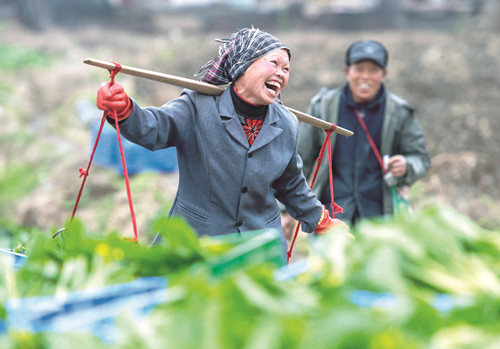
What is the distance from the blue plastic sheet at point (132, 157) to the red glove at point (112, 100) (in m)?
5.13

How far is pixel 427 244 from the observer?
→ 1438 millimetres

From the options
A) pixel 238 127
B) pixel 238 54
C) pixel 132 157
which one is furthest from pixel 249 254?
pixel 132 157

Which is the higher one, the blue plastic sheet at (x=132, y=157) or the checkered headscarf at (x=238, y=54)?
the checkered headscarf at (x=238, y=54)

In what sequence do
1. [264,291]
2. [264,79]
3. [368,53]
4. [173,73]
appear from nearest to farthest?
[264,291], [264,79], [368,53], [173,73]

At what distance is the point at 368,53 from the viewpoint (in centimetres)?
362

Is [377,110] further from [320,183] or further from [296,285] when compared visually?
[296,285]

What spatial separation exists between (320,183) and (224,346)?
2666 mm

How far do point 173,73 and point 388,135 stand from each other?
32.7ft

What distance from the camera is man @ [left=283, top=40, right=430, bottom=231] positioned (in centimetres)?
375

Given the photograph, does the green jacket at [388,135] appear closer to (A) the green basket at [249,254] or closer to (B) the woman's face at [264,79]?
(B) the woman's face at [264,79]

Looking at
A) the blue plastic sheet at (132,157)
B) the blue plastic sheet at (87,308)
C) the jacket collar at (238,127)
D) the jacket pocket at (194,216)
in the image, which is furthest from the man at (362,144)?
the blue plastic sheet at (132,157)

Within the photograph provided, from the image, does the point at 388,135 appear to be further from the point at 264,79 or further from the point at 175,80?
the point at 175,80

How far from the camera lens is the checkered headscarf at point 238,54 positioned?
8.38 feet

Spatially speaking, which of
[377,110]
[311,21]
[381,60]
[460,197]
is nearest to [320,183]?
[377,110]
